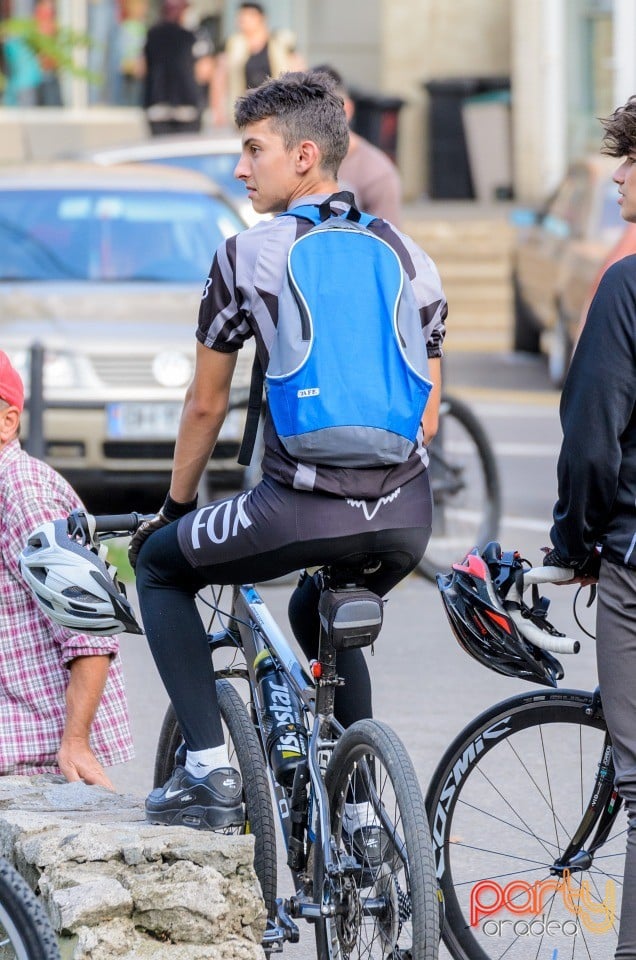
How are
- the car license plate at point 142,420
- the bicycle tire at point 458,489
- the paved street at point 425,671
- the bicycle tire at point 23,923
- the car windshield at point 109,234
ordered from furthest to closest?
the car windshield at point 109,234 < the car license plate at point 142,420 < the bicycle tire at point 458,489 < the paved street at point 425,671 < the bicycle tire at point 23,923

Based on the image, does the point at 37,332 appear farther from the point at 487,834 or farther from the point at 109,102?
the point at 109,102

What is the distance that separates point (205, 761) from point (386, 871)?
0.52 metres

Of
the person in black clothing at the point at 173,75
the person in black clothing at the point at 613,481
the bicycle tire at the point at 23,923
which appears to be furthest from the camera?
the person in black clothing at the point at 173,75

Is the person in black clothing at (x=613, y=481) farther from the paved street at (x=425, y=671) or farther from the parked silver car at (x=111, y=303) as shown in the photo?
the parked silver car at (x=111, y=303)

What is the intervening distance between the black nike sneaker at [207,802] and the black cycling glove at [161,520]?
49cm

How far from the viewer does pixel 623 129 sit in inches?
134

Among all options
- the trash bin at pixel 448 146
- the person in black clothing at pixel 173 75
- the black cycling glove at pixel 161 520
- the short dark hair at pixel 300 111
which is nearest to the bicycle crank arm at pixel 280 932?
the black cycling glove at pixel 161 520

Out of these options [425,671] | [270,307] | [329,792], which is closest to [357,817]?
[329,792]

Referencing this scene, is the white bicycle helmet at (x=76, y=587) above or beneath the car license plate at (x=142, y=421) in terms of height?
above

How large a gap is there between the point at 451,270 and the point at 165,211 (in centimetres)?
1046

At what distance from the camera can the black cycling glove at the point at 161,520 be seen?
12.6 feet

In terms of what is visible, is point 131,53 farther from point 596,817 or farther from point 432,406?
point 596,817

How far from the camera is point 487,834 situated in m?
4.16

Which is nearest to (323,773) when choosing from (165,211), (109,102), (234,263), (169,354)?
(234,263)
